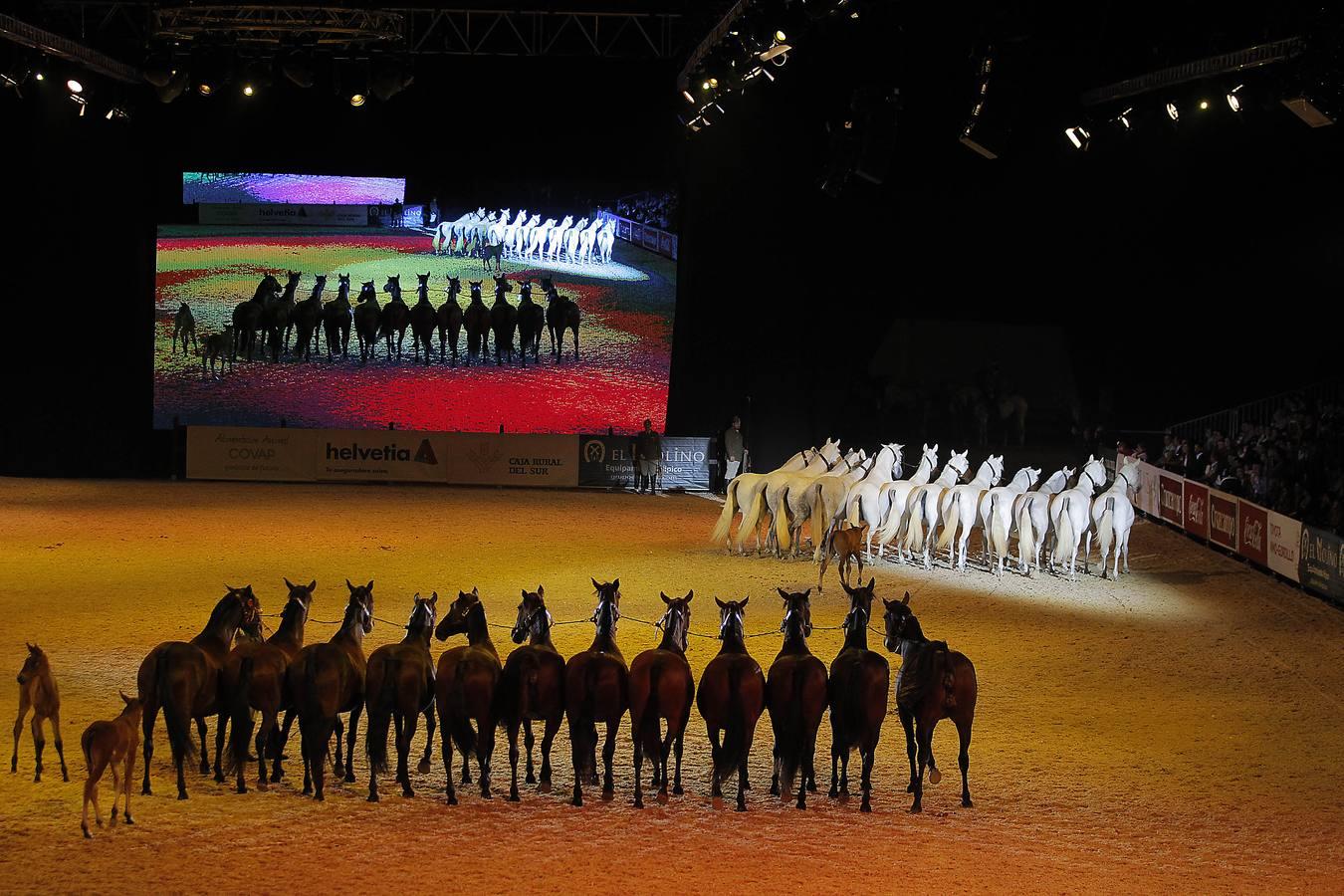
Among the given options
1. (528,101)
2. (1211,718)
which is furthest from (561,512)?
(1211,718)

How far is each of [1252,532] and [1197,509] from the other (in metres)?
2.44

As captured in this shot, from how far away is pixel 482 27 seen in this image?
23.2 metres

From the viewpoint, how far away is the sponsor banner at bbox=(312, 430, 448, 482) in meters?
25.9

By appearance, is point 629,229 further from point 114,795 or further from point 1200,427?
point 114,795

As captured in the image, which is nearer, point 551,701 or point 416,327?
point 551,701

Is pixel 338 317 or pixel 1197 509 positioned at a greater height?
pixel 338 317

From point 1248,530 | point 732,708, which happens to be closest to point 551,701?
point 732,708

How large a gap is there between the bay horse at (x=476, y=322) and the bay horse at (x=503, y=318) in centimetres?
14

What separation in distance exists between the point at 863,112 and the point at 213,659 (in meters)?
12.3

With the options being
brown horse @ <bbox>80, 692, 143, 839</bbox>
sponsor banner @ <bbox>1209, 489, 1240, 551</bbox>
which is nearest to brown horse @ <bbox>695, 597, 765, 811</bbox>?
brown horse @ <bbox>80, 692, 143, 839</bbox>

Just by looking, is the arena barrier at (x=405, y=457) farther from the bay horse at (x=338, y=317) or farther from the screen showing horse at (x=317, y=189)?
the screen showing horse at (x=317, y=189)

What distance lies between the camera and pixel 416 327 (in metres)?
24.6

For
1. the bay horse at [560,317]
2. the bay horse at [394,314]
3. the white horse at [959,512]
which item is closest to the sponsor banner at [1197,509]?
the white horse at [959,512]

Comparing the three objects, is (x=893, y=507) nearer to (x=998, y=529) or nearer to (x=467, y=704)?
(x=998, y=529)
